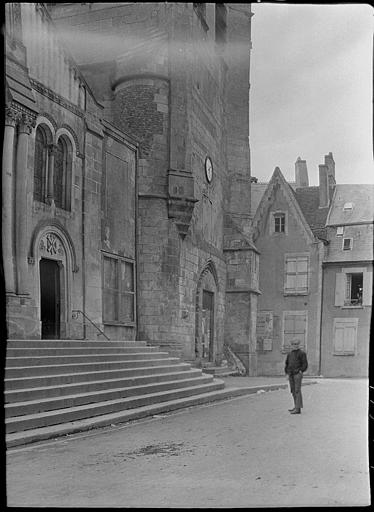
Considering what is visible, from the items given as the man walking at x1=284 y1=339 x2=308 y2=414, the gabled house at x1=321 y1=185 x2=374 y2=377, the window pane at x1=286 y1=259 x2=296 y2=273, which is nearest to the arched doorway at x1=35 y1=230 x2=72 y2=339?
the man walking at x1=284 y1=339 x2=308 y2=414

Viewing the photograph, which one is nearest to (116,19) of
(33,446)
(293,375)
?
(293,375)

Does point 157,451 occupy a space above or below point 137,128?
below

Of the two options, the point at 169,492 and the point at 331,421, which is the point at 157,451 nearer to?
the point at 169,492

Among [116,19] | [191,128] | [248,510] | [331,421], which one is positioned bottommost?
[331,421]

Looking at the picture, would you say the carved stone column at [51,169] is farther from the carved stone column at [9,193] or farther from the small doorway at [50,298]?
the carved stone column at [9,193]

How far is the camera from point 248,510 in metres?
3.44

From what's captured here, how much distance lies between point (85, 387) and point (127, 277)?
7556mm

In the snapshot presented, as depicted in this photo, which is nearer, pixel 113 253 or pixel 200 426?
pixel 200 426

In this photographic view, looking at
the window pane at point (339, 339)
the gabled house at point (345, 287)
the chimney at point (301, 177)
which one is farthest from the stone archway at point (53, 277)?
the chimney at point (301, 177)

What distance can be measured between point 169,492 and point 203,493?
397 millimetres

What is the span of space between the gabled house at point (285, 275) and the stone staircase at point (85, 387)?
557 inches

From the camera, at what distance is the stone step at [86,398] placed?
8570 millimetres

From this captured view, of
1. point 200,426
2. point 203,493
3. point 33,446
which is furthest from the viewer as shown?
point 200,426

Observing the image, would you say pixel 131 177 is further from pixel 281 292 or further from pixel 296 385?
pixel 281 292
